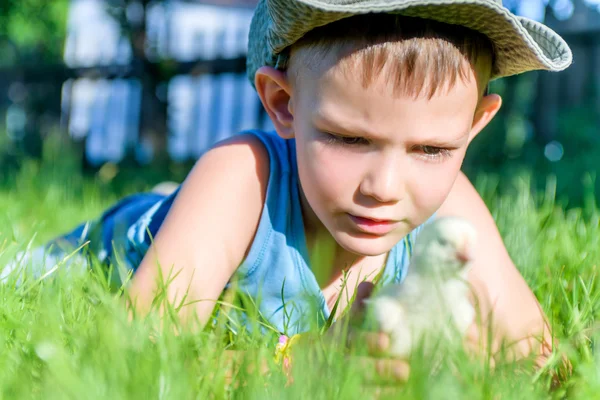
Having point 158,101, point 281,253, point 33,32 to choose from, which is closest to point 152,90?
point 158,101

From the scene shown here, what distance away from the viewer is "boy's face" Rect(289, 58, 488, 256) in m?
1.60

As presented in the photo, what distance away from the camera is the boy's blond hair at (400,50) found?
161 centimetres

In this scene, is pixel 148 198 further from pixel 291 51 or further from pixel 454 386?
pixel 454 386

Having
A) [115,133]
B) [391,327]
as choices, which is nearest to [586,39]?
[391,327]

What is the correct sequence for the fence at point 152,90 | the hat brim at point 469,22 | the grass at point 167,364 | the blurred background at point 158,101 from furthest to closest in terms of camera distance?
the fence at point 152,90
the blurred background at point 158,101
the hat brim at point 469,22
the grass at point 167,364

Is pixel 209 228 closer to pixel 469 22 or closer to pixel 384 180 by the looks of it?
pixel 384 180

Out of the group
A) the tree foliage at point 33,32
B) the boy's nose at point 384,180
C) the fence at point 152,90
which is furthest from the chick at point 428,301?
the tree foliage at point 33,32

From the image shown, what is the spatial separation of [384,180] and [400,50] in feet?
1.01

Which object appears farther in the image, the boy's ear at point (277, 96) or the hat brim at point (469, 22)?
the boy's ear at point (277, 96)

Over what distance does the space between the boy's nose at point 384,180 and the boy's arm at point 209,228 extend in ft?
1.56

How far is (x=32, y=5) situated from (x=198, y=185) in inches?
320

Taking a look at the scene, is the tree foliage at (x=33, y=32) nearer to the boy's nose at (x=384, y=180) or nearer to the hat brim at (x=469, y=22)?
the hat brim at (x=469, y=22)

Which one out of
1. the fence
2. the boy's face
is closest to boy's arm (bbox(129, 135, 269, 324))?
the boy's face

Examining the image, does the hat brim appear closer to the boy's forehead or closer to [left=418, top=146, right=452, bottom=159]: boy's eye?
the boy's forehead
